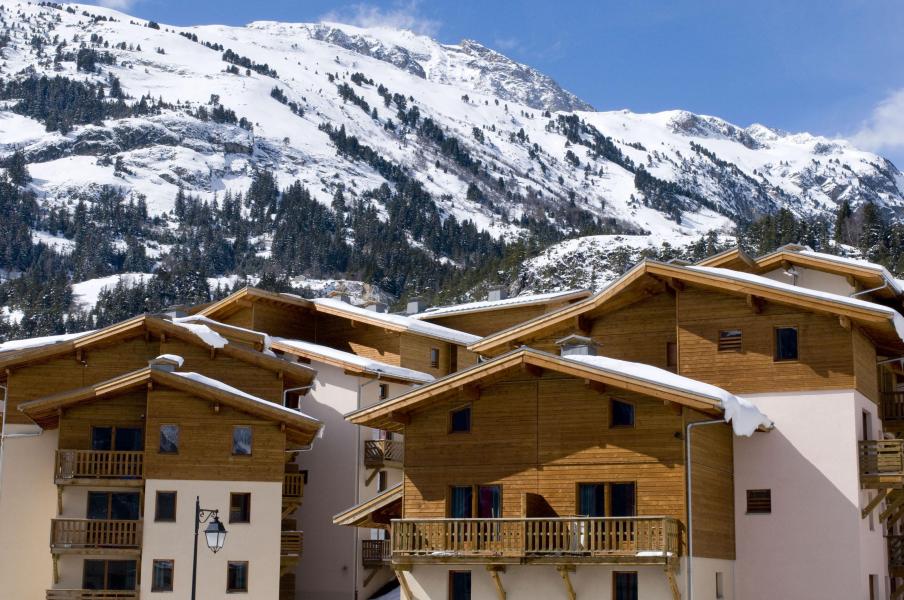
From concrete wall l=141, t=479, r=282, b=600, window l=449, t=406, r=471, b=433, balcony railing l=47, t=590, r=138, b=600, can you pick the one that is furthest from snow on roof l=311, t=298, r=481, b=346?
window l=449, t=406, r=471, b=433

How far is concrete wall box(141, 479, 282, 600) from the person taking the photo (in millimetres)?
43156

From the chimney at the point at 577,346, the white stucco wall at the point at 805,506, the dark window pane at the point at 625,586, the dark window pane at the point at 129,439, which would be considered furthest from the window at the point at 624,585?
the dark window pane at the point at 129,439

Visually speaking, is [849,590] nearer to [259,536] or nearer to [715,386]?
[715,386]

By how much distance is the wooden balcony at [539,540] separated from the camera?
3117 centimetres

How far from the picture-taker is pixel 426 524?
34.2 meters

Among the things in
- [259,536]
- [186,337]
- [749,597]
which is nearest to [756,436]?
[749,597]

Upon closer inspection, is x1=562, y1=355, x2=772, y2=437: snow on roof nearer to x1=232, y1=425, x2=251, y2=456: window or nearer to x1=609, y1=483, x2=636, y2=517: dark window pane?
x1=609, y1=483, x2=636, y2=517: dark window pane

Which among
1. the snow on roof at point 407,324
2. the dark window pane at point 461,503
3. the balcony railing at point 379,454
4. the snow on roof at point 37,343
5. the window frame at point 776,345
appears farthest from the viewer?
the snow on roof at point 407,324

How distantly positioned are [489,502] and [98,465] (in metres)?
16.4

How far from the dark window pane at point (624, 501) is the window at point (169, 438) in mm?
17793

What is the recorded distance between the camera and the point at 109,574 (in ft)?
144

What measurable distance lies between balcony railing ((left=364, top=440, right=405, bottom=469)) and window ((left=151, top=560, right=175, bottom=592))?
1019 cm

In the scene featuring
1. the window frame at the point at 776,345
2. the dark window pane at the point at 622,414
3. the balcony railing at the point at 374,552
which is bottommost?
the balcony railing at the point at 374,552

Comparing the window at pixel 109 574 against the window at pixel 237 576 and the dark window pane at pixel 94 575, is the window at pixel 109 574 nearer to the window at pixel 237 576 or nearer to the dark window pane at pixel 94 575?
the dark window pane at pixel 94 575
